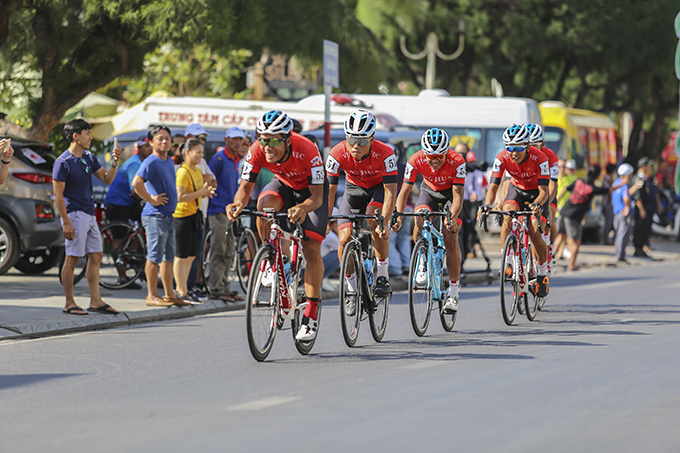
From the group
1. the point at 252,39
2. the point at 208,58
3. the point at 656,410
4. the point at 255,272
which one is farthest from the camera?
the point at 208,58

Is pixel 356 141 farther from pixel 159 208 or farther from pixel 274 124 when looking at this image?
pixel 159 208

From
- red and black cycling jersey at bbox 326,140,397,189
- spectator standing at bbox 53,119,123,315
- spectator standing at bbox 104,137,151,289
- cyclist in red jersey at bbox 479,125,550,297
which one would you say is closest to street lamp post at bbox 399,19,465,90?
spectator standing at bbox 104,137,151,289

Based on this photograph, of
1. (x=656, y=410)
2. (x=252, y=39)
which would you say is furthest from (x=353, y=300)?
(x=252, y=39)

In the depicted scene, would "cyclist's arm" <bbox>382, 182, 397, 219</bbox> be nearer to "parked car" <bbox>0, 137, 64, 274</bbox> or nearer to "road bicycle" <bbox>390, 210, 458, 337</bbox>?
"road bicycle" <bbox>390, 210, 458, 337</bbox>

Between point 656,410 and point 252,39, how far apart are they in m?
12.1

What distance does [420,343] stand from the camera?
941 cm

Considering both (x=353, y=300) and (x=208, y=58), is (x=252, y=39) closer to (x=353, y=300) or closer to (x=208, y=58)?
(x=353, y=300)

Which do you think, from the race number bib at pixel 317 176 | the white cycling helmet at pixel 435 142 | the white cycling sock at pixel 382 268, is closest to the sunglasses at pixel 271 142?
the race number bib at pixel 317 176

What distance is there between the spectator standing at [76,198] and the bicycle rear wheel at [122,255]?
2372mm

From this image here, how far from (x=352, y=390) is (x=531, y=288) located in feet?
15.9

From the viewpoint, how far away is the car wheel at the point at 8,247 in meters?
13.9

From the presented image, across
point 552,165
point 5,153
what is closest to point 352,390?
point 5,153

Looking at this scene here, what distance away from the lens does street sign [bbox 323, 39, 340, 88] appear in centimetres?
1444

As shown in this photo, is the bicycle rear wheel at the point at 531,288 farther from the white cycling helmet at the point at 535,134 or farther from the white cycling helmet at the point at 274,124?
the white cycling helmet at the point at 274,124
